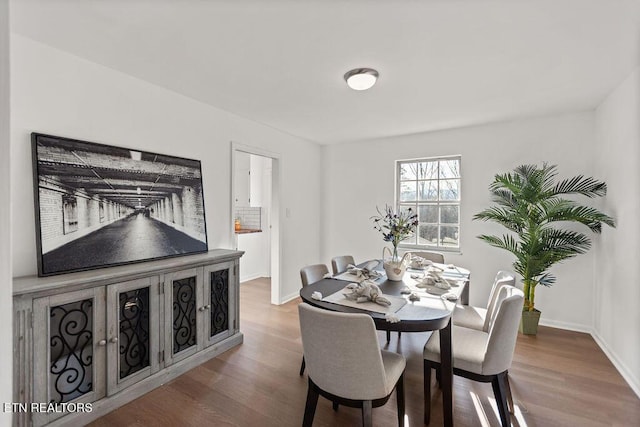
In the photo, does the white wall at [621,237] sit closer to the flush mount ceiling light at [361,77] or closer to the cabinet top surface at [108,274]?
the flush mount ceiling light at [361,77]

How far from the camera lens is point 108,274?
6.50 ft

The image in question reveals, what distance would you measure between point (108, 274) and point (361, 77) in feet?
7.73

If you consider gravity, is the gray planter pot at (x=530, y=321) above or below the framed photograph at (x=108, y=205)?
below

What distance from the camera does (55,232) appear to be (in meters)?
1.97

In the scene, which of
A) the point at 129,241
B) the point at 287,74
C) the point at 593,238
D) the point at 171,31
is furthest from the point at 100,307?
the point at 593,238

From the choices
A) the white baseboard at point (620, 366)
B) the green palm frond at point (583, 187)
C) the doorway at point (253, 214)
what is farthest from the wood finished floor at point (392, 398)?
the doorway at point (253, 214)

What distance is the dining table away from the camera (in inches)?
65.4

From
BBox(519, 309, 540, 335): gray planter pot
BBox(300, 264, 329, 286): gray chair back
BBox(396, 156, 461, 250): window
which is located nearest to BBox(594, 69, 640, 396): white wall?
BBox(519, 309, 540, 335): gray planter pot

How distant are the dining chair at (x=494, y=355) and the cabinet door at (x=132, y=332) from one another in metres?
2.03

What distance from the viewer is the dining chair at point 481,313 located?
2.25m

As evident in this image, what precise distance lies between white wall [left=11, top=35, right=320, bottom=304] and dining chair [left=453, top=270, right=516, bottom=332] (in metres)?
2.48

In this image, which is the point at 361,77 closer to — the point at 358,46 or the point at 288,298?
the point at 358,46

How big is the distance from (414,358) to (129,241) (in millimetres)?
2717

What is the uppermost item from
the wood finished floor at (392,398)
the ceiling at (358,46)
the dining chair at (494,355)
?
the ceiling at (358,46)
